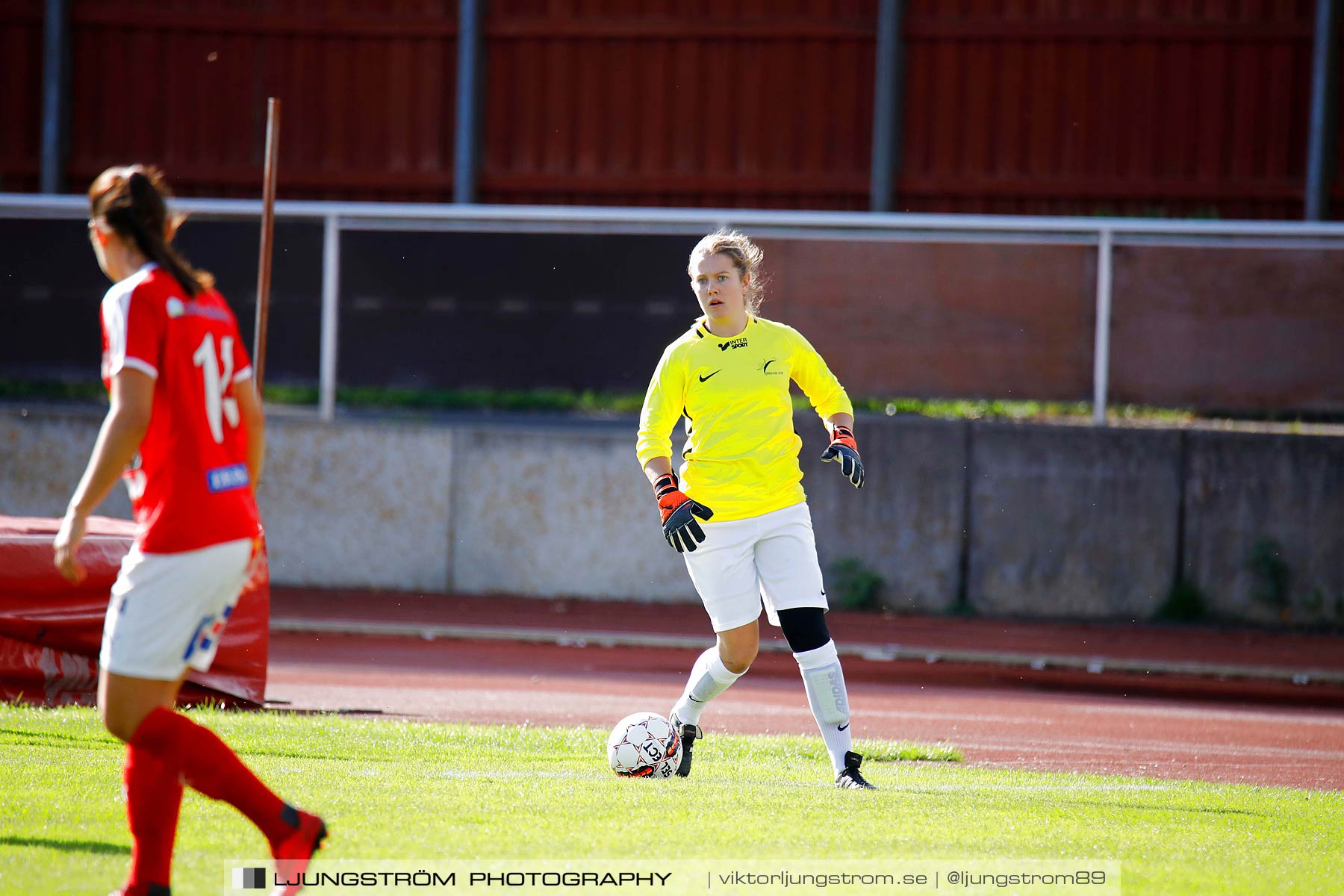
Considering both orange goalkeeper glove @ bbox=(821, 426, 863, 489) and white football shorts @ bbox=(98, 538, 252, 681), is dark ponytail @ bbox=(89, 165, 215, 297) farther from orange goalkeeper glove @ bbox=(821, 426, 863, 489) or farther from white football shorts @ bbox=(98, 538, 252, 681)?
orange goalkeeper glove @ bbox=(821, 426, 863, 489)

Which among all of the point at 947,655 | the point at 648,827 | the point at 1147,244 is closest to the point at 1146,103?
→ the point at 1147,244

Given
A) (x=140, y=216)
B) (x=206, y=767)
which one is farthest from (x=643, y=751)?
(x=140, y=216)

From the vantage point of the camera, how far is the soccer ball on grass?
19.6ft

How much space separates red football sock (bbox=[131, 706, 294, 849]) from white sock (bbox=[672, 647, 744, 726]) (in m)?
2.61

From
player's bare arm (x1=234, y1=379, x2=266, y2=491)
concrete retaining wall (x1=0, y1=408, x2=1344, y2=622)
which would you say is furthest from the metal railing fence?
player's bare arm (x1=234, y1=379, x2=266, y2=491)

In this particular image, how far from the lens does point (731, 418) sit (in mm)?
5930

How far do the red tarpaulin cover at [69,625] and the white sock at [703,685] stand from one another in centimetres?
243

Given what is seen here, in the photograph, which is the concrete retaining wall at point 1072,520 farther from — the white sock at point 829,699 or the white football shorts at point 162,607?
the white football shorts at point 162,607

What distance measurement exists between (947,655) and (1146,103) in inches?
467

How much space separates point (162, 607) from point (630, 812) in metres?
1.96

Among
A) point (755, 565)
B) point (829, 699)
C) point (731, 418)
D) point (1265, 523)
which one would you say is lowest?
point (829, 699)

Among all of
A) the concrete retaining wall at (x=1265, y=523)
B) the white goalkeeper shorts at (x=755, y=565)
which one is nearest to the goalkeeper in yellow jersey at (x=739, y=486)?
the white goalkeeper shorts at (x=755, y=565)

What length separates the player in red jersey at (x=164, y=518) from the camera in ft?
11.7

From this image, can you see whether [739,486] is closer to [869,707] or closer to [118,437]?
[118,437]
